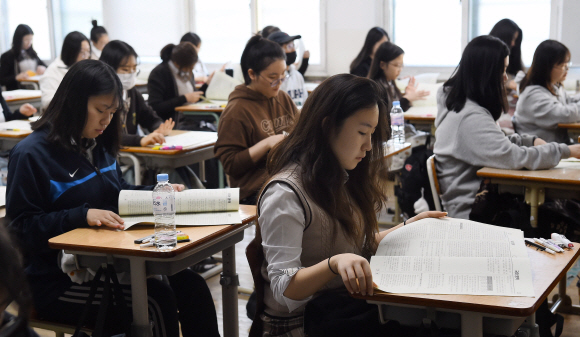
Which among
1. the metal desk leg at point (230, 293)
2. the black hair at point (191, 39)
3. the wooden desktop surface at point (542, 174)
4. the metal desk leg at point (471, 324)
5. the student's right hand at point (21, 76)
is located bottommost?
the metal desk leg at point (230, 293)

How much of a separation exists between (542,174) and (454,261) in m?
1.31

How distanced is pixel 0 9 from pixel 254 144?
862 centimetres

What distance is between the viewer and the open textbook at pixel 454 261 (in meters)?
1.33

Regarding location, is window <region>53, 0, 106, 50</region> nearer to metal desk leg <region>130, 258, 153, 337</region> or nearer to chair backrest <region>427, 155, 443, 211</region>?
chair backrest <region>427, 155, 443, 211</region>

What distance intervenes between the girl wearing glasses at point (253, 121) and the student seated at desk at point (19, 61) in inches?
228

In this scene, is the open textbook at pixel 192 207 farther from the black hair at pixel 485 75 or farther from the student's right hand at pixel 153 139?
the student's right hand at pixel 153 139

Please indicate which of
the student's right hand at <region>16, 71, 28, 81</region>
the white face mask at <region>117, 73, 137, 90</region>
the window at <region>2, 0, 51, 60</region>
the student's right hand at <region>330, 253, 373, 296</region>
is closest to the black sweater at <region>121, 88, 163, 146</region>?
the white face mask at <region>117, 73, 137, 90</region>

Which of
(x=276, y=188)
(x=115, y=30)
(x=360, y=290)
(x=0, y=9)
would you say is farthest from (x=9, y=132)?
(x=0, y=9)

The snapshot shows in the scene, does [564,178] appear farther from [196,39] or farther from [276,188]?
[196,39]

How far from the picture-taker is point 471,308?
4.15 ft

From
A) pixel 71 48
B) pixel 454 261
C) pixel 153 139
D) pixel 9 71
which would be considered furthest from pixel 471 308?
pixel 9 71

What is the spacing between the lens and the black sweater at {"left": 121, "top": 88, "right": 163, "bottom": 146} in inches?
137

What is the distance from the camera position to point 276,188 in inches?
58.4

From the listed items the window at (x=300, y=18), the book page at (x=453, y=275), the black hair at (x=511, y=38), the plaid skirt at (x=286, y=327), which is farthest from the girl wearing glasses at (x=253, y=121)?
the window at (x=300, y=18)
